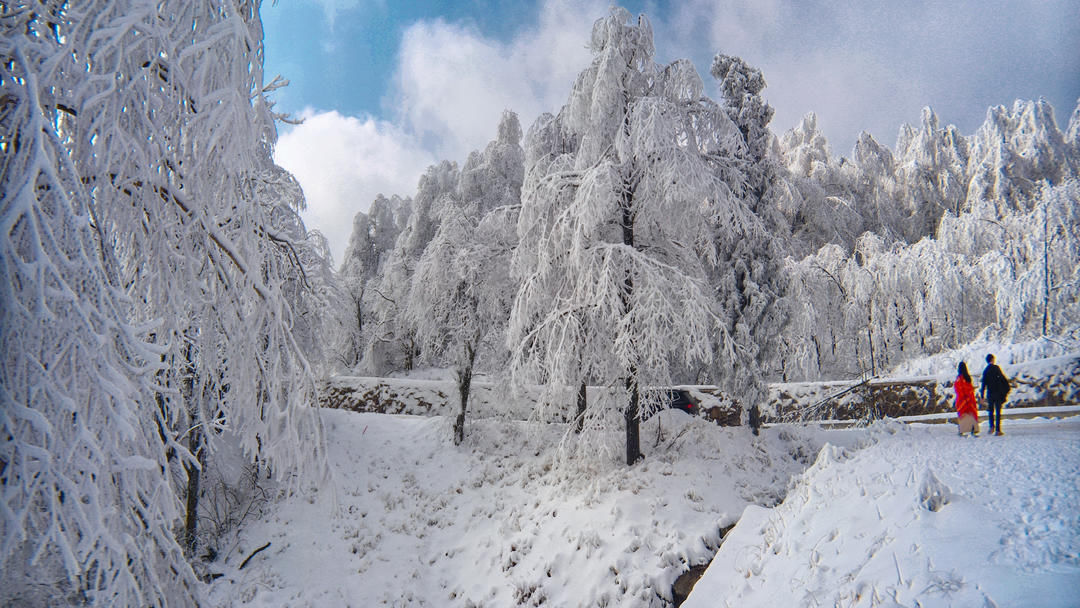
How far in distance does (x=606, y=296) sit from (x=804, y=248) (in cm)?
1725

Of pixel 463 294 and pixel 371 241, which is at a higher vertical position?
pixel 371 241

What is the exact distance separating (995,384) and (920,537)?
256 inches

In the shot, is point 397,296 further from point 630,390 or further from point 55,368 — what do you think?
Answer: point 55,368

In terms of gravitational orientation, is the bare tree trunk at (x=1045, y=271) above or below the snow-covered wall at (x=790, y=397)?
above

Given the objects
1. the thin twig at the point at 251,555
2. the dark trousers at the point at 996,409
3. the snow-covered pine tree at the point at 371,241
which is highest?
the snow-covered pine tree at the point at 371,241

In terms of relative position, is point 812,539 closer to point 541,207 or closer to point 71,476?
point 71,476

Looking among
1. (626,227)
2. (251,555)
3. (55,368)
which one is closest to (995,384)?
(626,227)

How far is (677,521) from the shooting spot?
6.46 metres

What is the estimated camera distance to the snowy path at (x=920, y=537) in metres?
2.28

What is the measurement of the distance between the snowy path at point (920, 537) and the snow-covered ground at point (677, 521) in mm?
15

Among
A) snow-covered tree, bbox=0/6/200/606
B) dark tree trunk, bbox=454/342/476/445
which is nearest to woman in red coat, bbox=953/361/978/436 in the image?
dark tree trunk, bbox=454/342/476/445

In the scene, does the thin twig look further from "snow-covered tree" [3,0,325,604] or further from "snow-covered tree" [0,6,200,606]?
"snow-covered tree" [0,6,200,606]

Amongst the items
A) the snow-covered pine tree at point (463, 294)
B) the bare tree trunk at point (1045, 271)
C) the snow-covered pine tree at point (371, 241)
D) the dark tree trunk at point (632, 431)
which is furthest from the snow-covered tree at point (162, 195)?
the snow-covered pine tree at point (371, 241)

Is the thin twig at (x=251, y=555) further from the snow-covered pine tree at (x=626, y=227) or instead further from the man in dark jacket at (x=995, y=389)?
the man in dark jacket at (x=995, y=389)
